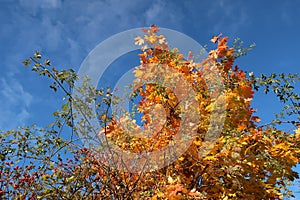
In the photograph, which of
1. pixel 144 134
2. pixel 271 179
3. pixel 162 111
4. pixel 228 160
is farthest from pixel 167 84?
pixel 271 179

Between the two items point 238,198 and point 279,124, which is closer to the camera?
point 238,198

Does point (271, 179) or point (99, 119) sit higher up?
point (99, 119)

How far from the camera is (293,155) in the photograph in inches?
202

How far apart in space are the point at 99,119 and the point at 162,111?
1117 mm

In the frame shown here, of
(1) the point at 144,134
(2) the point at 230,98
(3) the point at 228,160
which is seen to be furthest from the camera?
(1) the point at 144,134

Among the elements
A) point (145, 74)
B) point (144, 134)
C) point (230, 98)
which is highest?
point (145, 74)

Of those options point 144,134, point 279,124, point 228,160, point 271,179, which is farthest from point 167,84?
point 271,179

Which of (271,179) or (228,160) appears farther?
(271,179)

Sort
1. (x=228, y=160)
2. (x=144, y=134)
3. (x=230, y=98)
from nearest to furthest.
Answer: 1. (x=228, y=160)
2. (x=230, y=98)
3. (x=144, y=134)

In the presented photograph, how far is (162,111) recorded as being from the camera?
5.19m

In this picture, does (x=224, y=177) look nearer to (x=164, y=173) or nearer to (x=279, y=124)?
(x=164, y=173)

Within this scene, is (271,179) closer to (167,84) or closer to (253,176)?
(253,176)

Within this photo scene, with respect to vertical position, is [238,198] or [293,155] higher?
[293,155]

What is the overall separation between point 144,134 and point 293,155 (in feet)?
8.71
